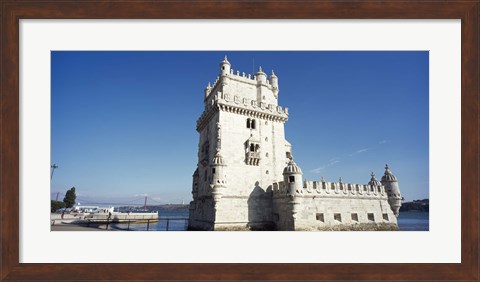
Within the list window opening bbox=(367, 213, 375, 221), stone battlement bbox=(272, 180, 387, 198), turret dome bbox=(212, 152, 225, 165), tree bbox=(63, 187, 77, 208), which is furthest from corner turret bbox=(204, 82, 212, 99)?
tree bbox=(63, 187, 77, 208)

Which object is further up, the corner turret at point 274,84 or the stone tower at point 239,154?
the corner turret at point 274,84

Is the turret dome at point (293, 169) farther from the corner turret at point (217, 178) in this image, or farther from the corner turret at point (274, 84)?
the corner turret at point (274, 84)

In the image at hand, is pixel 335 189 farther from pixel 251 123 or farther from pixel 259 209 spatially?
pixel 251 123

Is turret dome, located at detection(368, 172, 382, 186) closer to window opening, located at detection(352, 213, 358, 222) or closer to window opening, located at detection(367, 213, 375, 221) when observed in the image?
window opening, located at detection(367, 213, 375, 221)

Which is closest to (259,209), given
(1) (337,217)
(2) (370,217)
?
(1) (337,217)

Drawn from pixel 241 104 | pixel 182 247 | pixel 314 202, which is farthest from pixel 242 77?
pixel 182 247

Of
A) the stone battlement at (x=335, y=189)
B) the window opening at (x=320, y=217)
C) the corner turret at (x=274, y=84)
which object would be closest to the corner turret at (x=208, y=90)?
the corner turret at (x=274, y=84)
